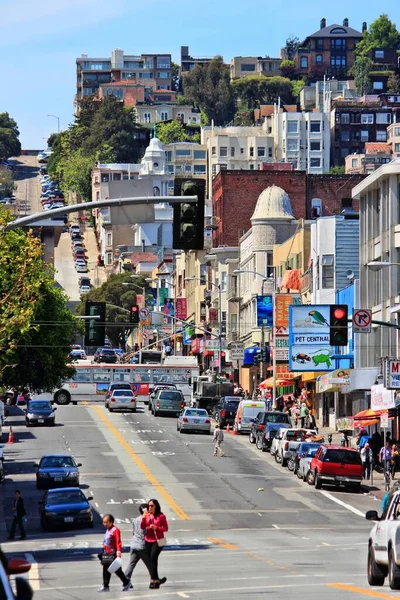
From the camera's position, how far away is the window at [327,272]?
294 ft

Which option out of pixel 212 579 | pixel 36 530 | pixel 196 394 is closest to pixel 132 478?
pixel 36 530

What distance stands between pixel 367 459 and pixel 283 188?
78.9 metres

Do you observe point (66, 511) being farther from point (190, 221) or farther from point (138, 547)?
point (190, 221)

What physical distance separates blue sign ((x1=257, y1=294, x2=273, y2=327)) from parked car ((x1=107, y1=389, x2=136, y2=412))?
30.1 feet

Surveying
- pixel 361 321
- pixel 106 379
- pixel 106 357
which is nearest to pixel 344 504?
pixel 361 321

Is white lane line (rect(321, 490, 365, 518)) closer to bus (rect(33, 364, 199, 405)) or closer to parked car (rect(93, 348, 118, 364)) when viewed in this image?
bus (rect(33, 364, 199, 405))

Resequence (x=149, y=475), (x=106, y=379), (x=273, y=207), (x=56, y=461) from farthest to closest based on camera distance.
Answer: (x=273, y=207) → (x=106, y=379) → (x=149, y=475) → (x=56, y=461)

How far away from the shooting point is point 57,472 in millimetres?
56406

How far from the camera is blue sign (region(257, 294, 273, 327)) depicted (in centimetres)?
9244

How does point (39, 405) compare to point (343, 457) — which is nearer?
point (343, 457)

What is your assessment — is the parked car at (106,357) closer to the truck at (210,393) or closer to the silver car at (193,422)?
the truck at (210,393)

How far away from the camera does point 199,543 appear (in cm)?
3972

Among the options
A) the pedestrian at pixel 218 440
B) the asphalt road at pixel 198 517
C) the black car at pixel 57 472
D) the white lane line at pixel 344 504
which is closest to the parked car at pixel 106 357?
the asphalt road at pixel 198 517

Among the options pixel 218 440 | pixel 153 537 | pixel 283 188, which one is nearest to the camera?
pixel 153 537
